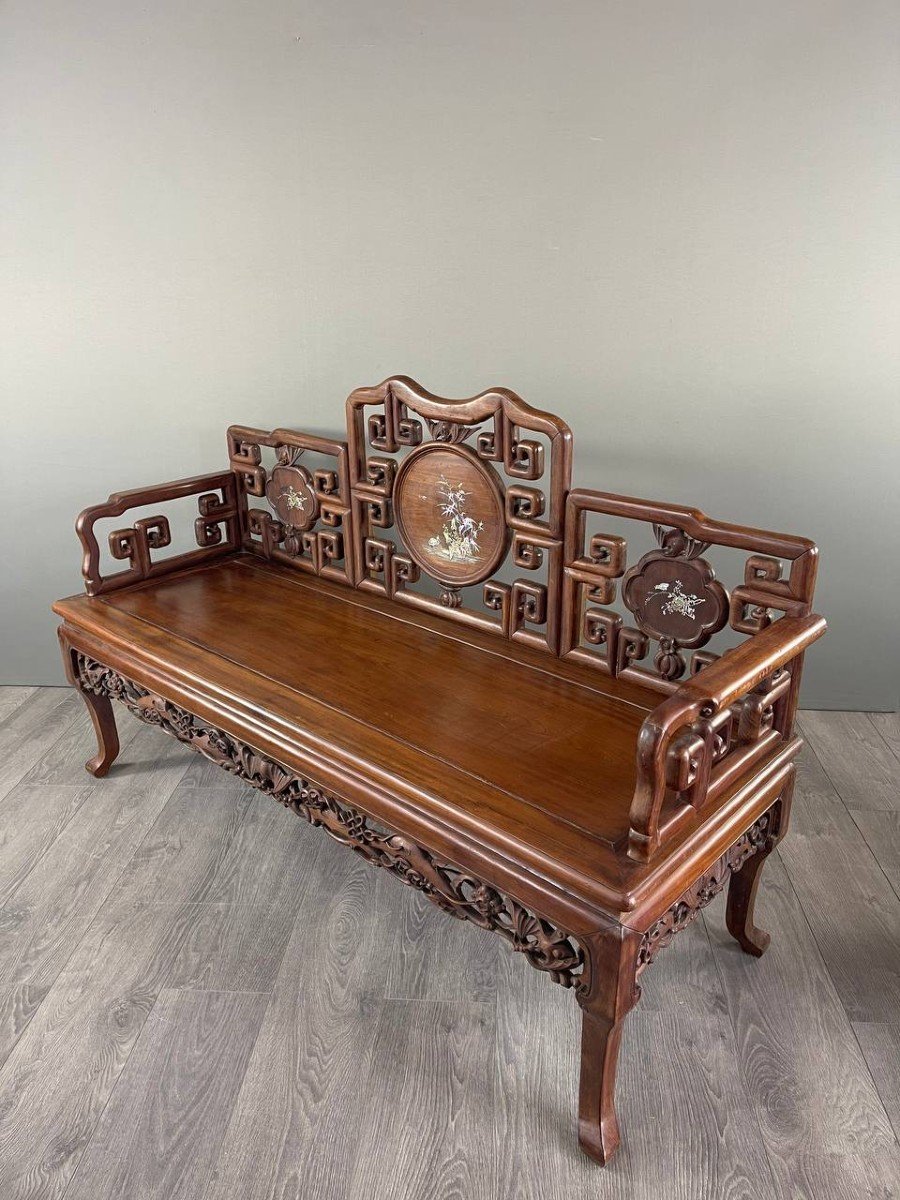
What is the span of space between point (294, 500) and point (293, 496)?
0.01 meters

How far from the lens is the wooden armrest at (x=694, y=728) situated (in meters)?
1.25

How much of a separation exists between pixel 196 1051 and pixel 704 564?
4.18 ft

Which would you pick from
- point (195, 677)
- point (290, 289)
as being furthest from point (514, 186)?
point (195, 677)

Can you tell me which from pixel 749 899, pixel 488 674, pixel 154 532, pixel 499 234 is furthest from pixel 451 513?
pixel 749 899

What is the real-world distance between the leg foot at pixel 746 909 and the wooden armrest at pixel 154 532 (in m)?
1.59

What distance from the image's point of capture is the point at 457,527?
2.05 metres

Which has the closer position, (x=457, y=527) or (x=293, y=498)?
(x=457, y=527)

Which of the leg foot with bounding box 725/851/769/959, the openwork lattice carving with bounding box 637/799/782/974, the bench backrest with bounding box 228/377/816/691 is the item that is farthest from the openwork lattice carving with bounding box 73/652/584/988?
the bench backrest with bounding box 228/377/816/691

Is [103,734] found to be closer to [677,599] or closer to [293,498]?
[293,498]

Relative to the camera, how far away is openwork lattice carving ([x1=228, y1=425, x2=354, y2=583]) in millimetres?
2303

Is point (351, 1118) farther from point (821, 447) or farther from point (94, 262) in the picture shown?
point (94, 262)

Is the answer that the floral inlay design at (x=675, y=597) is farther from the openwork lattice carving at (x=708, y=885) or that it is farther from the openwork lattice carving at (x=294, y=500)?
the openwork lattice carving at (x=294, y=500)

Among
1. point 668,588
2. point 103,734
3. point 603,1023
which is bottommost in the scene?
point 103,734

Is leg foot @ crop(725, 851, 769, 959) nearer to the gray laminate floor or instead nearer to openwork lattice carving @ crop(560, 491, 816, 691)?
the gray laminate floor
